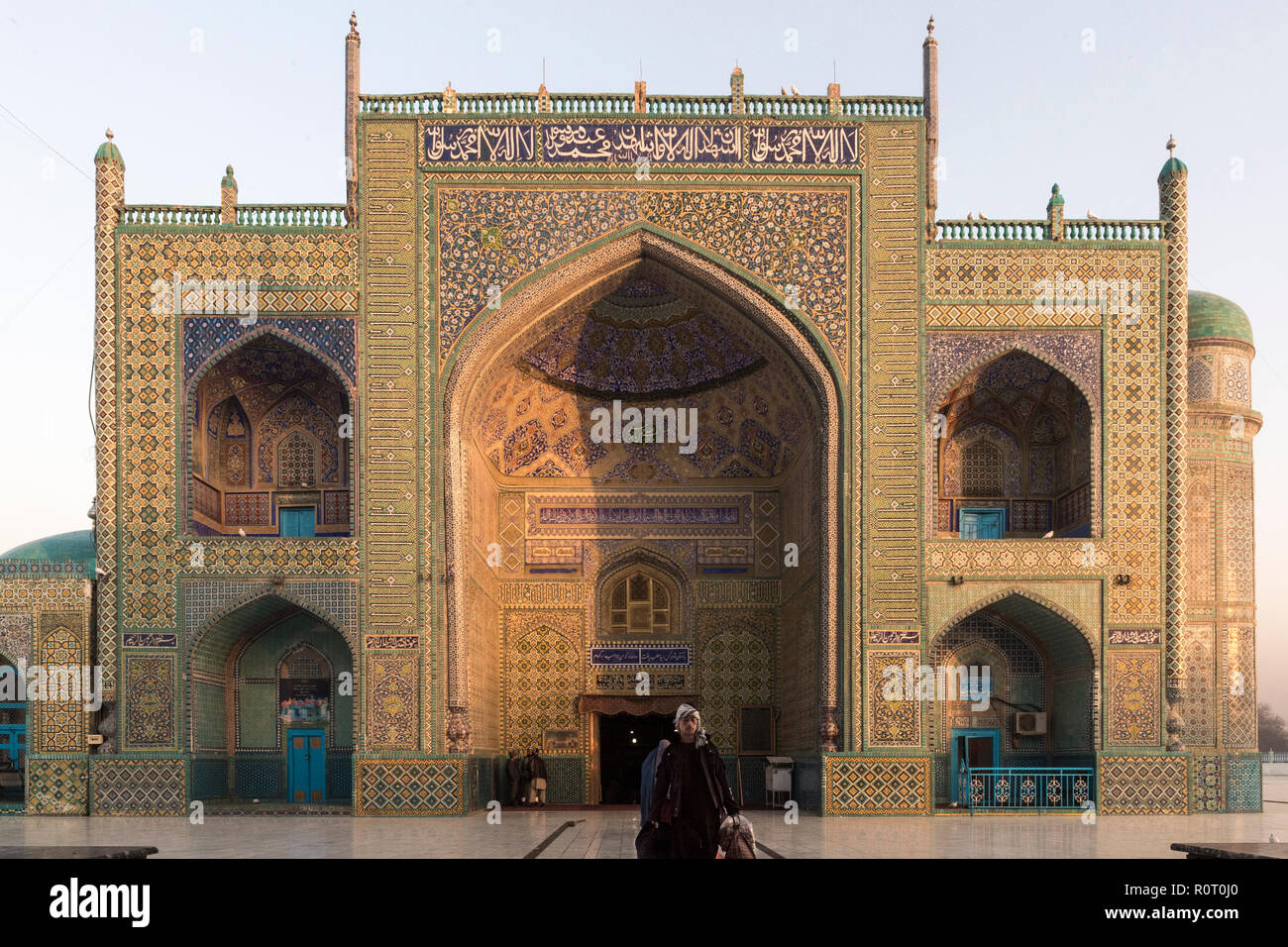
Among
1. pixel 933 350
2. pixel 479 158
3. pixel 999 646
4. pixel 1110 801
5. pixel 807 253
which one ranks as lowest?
pixel 1110 801

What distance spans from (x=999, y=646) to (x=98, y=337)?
12.5 metres

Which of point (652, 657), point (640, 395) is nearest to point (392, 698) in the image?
point (652, 657)

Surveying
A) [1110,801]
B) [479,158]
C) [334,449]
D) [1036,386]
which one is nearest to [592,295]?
[479,158]

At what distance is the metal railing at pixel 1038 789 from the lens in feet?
50.3

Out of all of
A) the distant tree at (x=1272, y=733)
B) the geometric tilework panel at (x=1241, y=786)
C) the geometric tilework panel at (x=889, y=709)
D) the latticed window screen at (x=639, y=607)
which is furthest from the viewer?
the distant tree at (x=1272, y=733)

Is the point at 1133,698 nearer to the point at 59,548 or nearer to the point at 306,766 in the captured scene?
the point at 306,766

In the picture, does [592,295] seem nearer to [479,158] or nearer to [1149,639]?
[479,158]

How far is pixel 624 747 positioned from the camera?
19156 mm

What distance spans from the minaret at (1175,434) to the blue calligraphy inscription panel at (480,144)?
27.1ft

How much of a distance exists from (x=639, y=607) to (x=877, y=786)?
524 cm

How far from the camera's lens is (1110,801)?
49.5 feet

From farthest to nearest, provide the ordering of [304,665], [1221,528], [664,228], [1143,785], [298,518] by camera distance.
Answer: [1221,528] → [298,518] → [304,665] → [664,228] → [1143,785]

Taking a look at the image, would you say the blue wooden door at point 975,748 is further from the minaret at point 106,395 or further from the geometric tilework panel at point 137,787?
the minaret at point 106,395

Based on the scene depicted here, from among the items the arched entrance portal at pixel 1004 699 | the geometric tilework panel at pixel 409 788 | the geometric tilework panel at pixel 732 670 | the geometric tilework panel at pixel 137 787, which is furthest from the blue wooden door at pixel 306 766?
the arched entrance portal at pixel 1004 699
